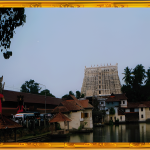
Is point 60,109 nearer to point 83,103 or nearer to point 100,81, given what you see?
point 83,103

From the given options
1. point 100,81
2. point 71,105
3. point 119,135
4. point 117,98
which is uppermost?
point 100,81

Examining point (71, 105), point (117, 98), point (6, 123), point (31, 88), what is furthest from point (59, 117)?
point (117, 98)

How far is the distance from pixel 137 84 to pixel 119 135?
1.03 m

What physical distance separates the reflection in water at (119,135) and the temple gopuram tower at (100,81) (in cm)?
62

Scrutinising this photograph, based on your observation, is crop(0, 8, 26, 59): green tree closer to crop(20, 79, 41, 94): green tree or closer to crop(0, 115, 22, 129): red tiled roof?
crop(20, 79, 41, 94): green tree

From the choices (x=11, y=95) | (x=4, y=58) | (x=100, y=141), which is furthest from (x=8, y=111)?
(x=100, y=141)

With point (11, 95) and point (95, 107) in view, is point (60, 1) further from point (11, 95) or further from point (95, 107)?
point (95, 107)

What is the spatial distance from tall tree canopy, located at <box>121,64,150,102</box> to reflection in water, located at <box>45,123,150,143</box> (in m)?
0.46

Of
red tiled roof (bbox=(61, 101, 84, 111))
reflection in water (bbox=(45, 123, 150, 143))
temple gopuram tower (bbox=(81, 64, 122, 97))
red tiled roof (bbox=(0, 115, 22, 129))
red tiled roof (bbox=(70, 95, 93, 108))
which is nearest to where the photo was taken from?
reflection in water (bbox=(45, 123, 150, 143))

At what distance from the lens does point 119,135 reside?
9.00ft

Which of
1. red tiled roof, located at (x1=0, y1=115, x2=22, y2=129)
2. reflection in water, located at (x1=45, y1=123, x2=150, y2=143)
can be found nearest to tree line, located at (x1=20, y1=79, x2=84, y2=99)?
red tiled roof, located at (x1=0, y1=115, x2=22, y2=129)

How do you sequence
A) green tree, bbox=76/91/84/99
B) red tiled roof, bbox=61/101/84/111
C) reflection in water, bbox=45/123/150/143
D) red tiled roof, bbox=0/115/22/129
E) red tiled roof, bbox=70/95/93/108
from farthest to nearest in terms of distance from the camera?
1. red tiled roof, bbox=61/101/84/111
2. red tiled roof, bbox=70/95/93/108
3. green tree, bbox=76/91/84/99
4. red tiled roof, bbox=0/115/22/129
5. reflection in water, bbox=45/123/150/143

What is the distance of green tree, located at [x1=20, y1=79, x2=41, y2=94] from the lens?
3.01m

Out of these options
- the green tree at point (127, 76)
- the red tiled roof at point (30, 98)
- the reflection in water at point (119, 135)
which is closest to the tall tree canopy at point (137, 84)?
the green tree at point (127, 76)
